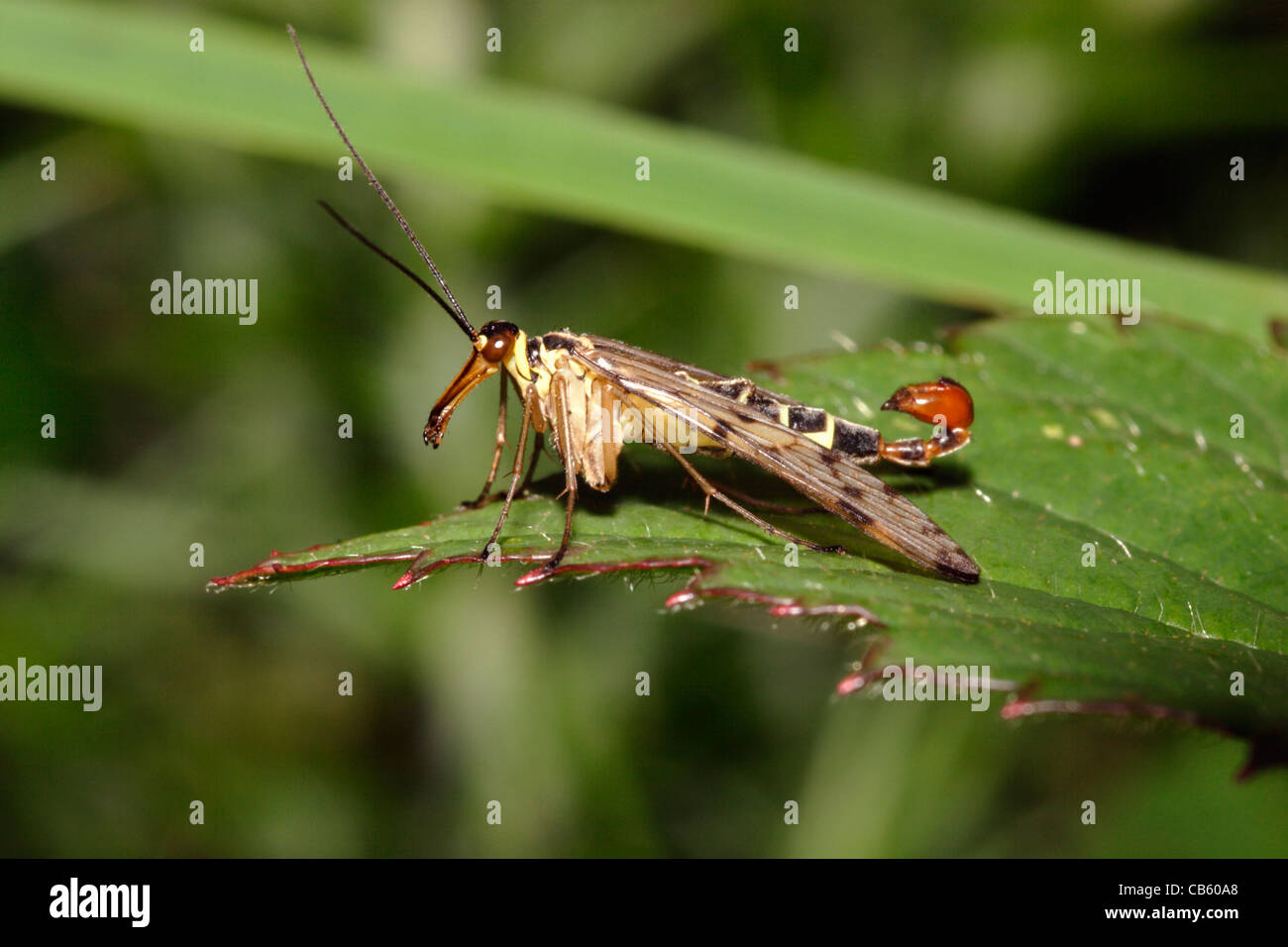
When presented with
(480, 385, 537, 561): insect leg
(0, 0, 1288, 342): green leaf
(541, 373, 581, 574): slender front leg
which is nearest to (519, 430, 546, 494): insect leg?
(480, 385, 537, 561): insect leg

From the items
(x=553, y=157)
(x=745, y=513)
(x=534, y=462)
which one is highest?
(x=553, y=157)

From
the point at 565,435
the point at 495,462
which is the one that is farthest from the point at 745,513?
the point at 495,462

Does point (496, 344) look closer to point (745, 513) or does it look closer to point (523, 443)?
point (523, 443)

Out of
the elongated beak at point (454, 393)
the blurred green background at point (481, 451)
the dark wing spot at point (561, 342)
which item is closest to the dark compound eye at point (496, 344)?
A: the elongated beak at point (454, 393)

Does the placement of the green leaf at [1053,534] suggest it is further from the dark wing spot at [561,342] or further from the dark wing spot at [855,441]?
the dark wing spot at [561,342]

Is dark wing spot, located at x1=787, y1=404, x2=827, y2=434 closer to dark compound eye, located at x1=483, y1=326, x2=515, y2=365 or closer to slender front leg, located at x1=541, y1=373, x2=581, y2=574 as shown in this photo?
slender front leg, located at x1=541, y1=373, x2=581, y2=574

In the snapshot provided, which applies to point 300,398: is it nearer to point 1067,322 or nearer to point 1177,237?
point 1067,322
